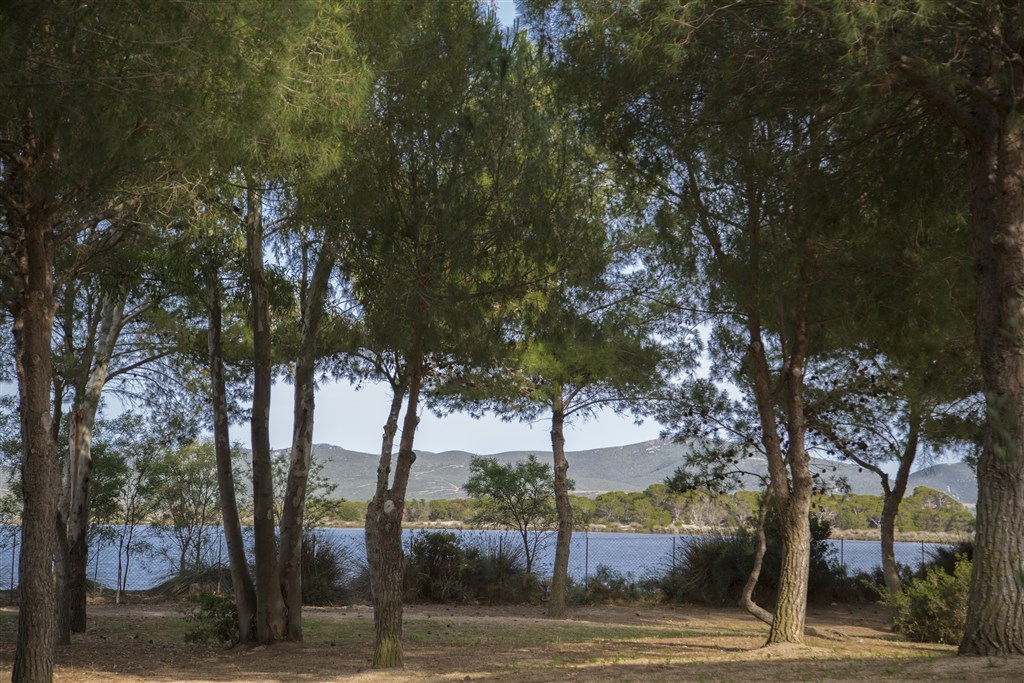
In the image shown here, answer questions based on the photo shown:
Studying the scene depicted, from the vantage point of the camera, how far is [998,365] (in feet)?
22.1

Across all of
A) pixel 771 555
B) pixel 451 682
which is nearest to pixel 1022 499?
pixel 451 682

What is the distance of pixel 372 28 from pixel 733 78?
3.41 m

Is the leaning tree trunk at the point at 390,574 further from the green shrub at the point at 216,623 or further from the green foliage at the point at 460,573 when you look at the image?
the green foliage at the point at 460,573

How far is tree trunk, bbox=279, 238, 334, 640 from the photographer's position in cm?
1078

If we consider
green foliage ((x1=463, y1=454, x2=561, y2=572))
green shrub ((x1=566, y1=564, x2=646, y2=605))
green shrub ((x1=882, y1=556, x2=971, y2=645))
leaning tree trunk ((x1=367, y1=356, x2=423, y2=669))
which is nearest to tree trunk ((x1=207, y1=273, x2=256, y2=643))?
leaning tree trunk ((x1=367, y1=356, x2=423, y2=669))

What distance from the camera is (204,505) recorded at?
20969 mm

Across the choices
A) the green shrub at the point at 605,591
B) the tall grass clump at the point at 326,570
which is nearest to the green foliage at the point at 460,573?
the green shrub at the point at 605,591

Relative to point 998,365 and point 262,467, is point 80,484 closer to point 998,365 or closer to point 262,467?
point 262,467

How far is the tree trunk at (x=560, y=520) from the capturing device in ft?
52.1

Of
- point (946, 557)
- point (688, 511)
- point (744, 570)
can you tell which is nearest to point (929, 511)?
point (688, 511)

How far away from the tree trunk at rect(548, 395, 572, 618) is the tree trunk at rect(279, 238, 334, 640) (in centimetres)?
587

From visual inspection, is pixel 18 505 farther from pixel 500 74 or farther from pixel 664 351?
pixel 500 74

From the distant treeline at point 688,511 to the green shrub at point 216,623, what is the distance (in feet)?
28.4

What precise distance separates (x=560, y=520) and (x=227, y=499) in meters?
6.74
